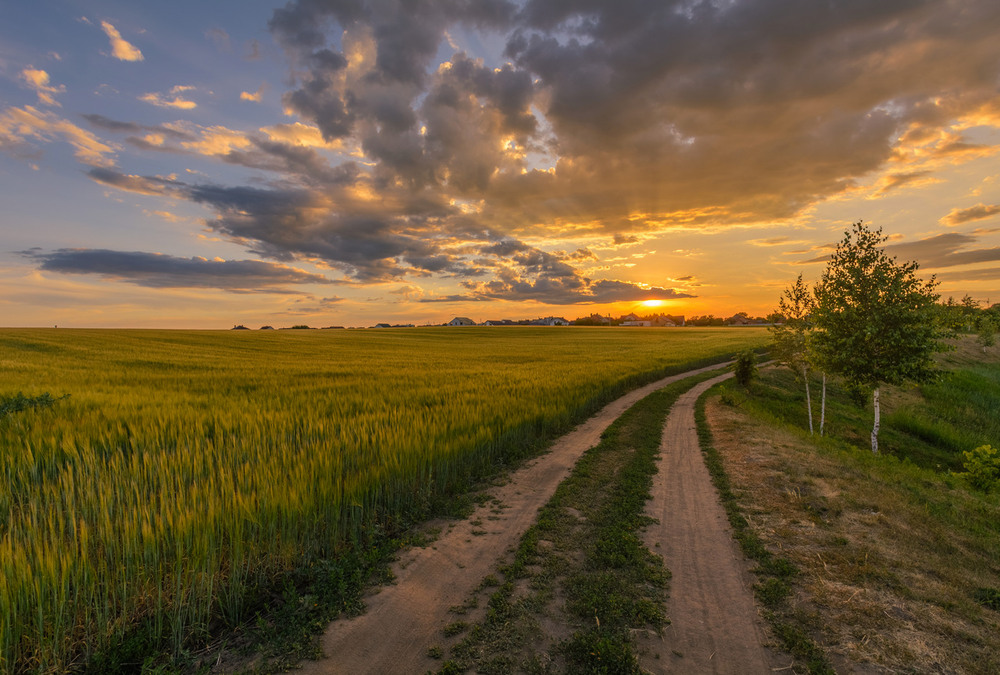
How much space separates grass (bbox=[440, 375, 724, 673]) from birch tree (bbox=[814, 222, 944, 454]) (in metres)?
12.1

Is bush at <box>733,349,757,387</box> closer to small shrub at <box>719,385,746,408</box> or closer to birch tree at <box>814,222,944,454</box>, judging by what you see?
small shrub at <box>719,385,746,408</box>

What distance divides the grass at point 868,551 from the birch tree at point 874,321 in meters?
3.23

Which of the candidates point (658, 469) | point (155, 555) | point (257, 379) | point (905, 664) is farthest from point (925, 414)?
point (257, 379)

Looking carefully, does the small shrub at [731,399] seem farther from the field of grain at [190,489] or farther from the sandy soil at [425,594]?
the sandy soil at [425,594]

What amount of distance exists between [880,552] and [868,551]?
0.17 meters

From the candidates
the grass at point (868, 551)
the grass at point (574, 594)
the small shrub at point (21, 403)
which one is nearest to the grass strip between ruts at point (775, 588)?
the grass at point (868, 551)

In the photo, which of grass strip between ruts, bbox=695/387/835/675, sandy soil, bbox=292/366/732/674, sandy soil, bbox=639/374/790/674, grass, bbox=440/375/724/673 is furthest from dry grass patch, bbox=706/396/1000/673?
grass, bbox=440/375/724/673

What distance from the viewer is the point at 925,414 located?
26.6 m

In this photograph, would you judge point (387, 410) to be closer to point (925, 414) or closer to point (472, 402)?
point (472, 402)

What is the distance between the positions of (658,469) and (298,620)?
8909mm

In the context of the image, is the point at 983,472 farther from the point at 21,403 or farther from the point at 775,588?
the point at 21,403

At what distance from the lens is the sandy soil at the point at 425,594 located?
4148 millimetres

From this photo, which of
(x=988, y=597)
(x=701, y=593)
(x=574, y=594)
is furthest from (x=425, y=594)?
(x=988, y=597)

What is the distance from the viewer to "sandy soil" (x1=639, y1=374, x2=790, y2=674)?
418cm
